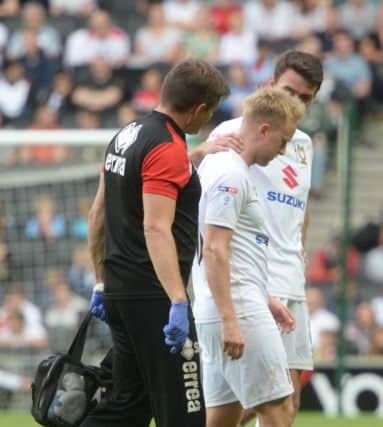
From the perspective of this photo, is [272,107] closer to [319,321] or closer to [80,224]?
[80,224]

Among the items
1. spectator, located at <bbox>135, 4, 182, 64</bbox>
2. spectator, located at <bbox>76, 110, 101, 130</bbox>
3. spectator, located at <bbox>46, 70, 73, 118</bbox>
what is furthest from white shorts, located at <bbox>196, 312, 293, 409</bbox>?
spectator, located at <bbox>135, 4, 182, 64</bbox>

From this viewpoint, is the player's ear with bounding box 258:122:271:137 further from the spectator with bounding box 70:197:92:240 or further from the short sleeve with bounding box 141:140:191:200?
the spectator with bounding box 70:197:92:240

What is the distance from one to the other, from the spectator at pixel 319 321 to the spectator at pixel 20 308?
2598mm

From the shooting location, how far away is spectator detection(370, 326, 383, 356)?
1341 cm

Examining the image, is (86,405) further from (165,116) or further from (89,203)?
(89,203)

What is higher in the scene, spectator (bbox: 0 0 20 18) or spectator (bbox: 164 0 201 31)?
spectator (bbox: 0 0 20 18)

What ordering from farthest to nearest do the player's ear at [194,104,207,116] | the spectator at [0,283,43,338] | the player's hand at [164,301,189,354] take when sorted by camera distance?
the spectator at [0,283,43,338]
the player's ear at [194,104,207,116]
the player's hand at [164,301,189,354]

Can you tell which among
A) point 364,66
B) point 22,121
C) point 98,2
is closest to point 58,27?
point 98,2

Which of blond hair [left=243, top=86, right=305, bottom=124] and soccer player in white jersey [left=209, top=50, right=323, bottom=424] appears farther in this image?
soccer player in white jersey [left=209, top=50, right=323, bottom=424]

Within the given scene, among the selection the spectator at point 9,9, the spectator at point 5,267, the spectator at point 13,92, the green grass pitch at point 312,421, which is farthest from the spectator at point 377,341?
the spectator at point 9,9

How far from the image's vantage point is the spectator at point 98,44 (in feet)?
59.9

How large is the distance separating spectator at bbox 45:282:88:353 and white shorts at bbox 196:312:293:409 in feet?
17.9

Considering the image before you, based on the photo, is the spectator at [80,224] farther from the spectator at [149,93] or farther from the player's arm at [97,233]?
the player's arm at [97,233]

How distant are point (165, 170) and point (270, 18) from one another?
12.8 meters
